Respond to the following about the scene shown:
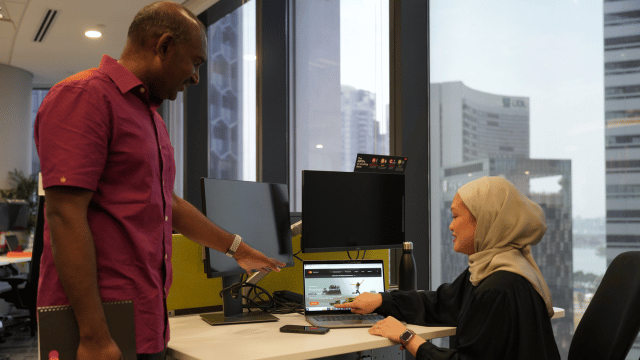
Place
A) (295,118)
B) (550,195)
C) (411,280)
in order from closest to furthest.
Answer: (411,280) → (550,195) → (295,118)

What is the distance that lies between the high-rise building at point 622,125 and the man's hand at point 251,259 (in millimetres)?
1531

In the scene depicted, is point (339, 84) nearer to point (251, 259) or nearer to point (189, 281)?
point (189, 281)

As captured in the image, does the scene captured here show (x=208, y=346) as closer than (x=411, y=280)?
Yes

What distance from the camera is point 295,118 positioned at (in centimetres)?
436

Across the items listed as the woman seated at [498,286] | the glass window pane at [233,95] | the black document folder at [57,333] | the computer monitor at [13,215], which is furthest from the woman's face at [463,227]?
the computer monitor at [13,215]

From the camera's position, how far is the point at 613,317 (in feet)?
5.17

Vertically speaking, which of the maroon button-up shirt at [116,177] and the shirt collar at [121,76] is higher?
the shirt collar at [121,76]

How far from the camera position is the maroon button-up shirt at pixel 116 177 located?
0.99 metres

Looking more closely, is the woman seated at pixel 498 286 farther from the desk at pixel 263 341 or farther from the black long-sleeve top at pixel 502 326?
the desk at pixel 263 341

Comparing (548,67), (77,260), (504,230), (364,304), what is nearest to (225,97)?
(548,67)

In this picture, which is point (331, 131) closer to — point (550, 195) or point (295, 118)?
point (295, 118)

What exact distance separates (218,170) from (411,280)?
3.40 meters

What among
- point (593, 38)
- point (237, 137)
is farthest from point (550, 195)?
point (237, 137)

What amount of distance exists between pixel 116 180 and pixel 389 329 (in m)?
1.06
